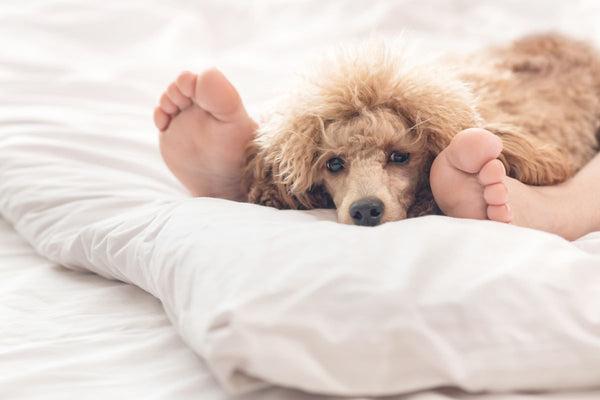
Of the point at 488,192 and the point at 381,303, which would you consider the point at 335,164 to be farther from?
the point at 381,303

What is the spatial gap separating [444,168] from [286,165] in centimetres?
28

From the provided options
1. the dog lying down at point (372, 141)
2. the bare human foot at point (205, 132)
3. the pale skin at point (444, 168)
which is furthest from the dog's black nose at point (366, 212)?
the bare human foot at point (205, 132)

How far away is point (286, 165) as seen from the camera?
4.02ft

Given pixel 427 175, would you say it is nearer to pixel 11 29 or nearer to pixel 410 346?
pixel 410 346

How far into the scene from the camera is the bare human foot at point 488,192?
3.40 feet

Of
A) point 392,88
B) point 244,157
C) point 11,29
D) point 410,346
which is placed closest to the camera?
point 410,346

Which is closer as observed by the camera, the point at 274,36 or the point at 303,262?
the point at 303,262

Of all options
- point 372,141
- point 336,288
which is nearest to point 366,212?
point 372,141

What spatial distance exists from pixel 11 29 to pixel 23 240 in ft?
2.80

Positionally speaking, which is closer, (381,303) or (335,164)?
(381,303)

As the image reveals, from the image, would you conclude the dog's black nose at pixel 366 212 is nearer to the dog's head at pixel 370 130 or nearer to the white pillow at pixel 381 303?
the dog's head at pixel 370 130

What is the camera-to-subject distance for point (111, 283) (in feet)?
3.90

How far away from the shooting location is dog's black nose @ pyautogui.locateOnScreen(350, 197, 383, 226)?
109 centimetres

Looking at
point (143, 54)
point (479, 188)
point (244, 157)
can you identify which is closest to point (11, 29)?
point (143, 54)
